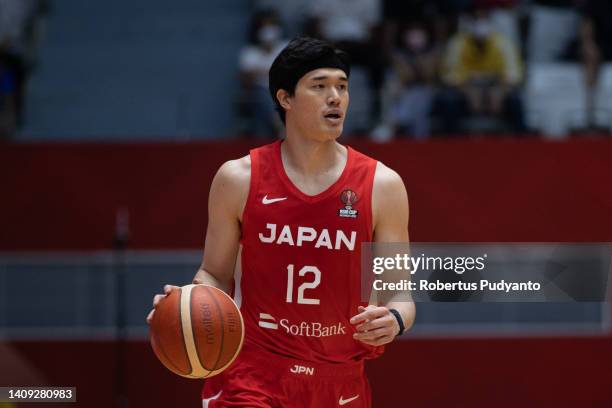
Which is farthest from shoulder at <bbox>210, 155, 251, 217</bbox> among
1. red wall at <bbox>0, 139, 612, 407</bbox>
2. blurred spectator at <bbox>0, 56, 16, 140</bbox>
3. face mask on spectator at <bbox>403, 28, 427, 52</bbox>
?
face mask on spectator at <bbox>403, 28, 427, 52</bbox>

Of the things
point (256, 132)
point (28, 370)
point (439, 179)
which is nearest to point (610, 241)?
point (439, 179)

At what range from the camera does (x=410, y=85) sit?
37.8 ft

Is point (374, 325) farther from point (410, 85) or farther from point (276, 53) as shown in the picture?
point (276, 53)

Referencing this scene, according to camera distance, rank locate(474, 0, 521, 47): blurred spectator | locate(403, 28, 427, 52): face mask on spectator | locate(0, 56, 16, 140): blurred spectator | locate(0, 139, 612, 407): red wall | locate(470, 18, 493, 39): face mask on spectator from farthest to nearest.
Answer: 1. locate(474, 0, 521, 47): blurred spectator
2. locate(403, 28, 427, 52): face mask on spectator
3. locate(470, 18, 493, 39): face mask on spectator
4. locate(0, 56, 16, 140): blurred spectator
5. locate(0, 139, 612, 407): red wall

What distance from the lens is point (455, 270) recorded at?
6.82m

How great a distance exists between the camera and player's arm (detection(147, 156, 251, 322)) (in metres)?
5.32

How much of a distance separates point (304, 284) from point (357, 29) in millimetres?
7463

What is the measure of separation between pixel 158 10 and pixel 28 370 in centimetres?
462

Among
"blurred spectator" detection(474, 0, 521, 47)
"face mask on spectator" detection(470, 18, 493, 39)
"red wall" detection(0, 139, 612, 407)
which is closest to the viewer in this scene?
"red wall" detection(0, 139, 612, 407)

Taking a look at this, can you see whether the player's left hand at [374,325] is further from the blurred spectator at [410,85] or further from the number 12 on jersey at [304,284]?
the blurred spectator at [410,85]

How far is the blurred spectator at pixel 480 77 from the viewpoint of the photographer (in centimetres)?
1110

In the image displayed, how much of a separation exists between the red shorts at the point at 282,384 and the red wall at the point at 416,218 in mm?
5487

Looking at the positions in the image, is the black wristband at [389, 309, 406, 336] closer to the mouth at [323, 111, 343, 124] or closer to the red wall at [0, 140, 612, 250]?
the mouth at [323, 111, 343, 124]

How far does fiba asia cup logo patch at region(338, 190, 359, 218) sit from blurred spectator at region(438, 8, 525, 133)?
19.4 ft
